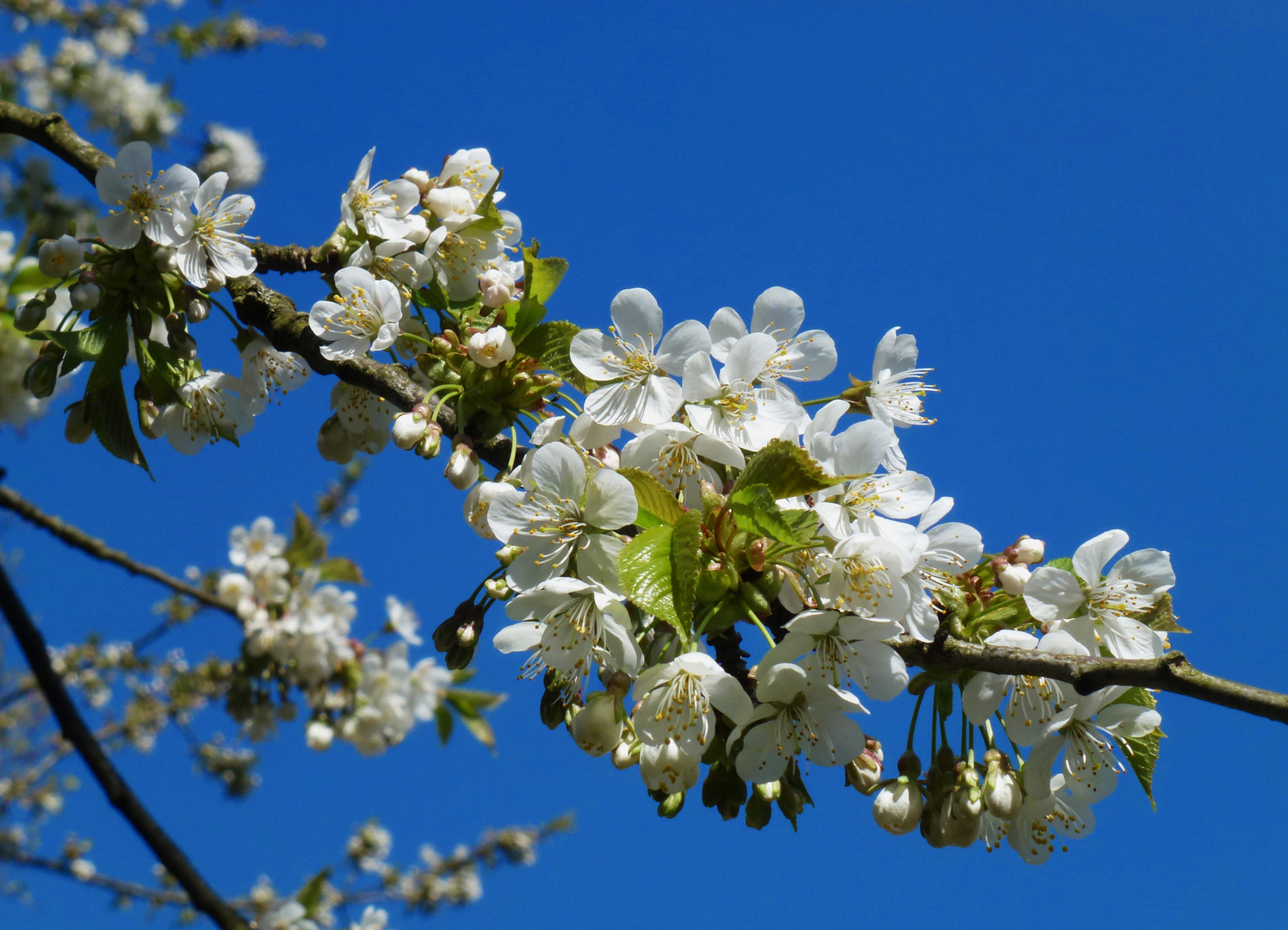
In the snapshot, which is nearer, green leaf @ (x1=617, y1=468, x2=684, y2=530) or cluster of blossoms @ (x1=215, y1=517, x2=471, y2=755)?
green leaf @ (x1=617, y1=468, x2=684, y2=530)

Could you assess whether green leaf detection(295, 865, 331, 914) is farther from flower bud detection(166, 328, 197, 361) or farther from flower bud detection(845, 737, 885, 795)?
flower bud detection(845, 737, 885, 795)

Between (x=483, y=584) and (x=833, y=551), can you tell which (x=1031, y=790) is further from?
(x=483, y=584)

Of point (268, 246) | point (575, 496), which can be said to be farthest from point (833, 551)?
point (268, 246)

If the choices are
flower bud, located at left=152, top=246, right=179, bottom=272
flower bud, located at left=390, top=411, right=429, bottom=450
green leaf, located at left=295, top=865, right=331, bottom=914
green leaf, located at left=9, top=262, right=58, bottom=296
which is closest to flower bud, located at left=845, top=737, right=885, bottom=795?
flower bud, located at left=390, top=411, right=429, bottom=450

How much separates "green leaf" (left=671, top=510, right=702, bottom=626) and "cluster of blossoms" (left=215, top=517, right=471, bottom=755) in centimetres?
337

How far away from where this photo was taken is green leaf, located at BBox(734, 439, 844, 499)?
1.39m

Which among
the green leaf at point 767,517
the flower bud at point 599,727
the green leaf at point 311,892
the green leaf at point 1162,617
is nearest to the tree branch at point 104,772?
the green leaf at point 311,892

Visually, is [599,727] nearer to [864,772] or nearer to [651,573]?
[651,573]

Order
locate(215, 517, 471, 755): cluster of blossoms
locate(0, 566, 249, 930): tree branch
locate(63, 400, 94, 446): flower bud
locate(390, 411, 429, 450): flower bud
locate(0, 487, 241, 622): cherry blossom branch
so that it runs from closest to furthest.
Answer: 1. locate(390, 411, 429, 450): flower bud
2. locate(63, 400, 94, 446): flower bud
3. locate(0, 566, 249, 930): tree branch
4. locate(0, 487, 241, 622): cherry blossom branch
5. locate(215, 517, 471, 755): cluster of blossoms

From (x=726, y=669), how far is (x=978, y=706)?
0.43m

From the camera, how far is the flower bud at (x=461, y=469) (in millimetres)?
1717

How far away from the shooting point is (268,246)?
2193mm

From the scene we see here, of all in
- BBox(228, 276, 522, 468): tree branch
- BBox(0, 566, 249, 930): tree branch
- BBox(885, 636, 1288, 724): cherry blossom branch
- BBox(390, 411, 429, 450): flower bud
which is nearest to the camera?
BBox(885, 636, 1288, 724): cherry blossom branch

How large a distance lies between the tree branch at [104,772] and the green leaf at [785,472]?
2426 mm
